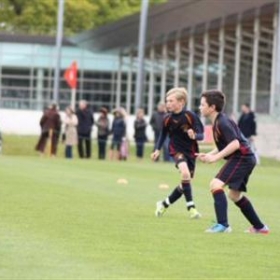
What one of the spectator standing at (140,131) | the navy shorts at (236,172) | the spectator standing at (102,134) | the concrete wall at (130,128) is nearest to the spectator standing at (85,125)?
the spectator standing at (102,134)

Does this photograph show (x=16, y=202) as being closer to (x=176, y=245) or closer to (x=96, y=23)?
(x=176, y=245)

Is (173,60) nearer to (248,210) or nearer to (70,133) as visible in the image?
(70,133)

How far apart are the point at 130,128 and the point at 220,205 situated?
4032 centimetres

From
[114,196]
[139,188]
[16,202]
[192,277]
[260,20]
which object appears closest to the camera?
[192,277]

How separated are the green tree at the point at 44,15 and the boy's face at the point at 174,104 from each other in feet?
239

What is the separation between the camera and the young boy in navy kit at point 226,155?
1323 cm

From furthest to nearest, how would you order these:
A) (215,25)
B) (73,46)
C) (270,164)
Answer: (73,46), (215,25), (270,164)

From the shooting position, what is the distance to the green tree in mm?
89500

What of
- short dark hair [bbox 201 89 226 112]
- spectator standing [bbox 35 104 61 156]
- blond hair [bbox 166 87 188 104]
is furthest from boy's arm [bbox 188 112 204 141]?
spectator standing [bbox 35 104 61 156]

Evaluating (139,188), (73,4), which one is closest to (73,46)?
(73,4)

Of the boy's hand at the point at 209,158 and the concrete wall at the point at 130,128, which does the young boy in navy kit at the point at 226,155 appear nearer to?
the boy's hand at the point at 209,158

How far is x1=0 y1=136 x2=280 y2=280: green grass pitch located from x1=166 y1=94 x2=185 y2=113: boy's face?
1.35 m

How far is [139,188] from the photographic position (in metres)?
21.9

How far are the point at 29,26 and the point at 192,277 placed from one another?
3209 inches
